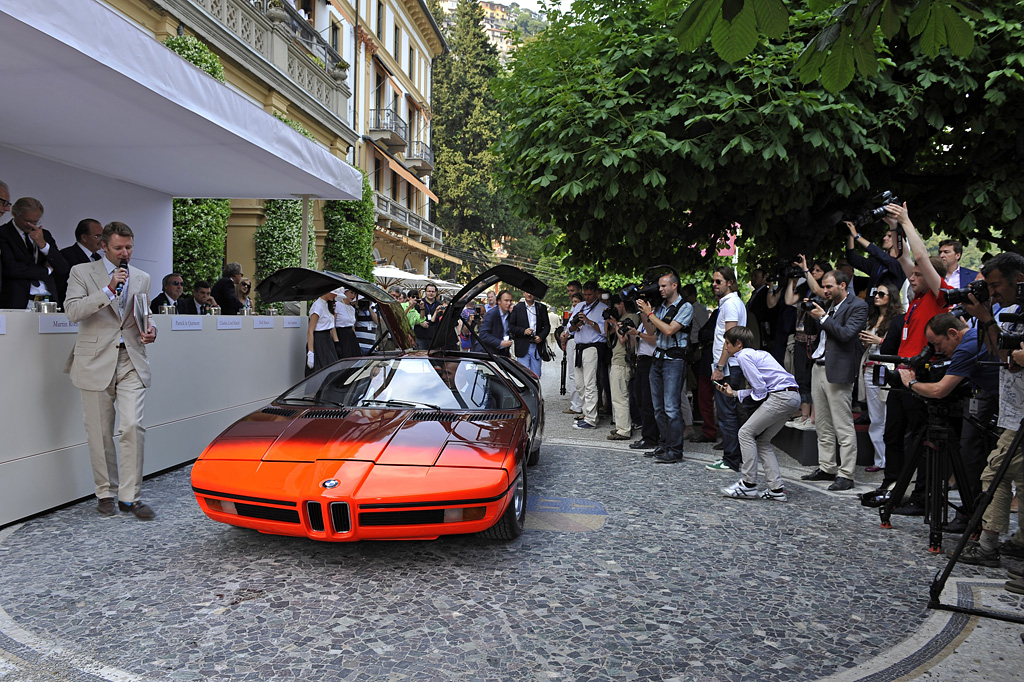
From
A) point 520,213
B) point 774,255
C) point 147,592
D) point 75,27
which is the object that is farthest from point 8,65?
point 774,255

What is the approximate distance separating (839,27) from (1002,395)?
104 inches

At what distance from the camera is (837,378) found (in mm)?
6242

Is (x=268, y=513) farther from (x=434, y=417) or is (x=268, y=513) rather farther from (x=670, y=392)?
(x=670, y=392)

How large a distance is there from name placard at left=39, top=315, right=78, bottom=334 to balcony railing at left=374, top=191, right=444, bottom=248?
29555 millimetres

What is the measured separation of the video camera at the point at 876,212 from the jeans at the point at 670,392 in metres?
2.35

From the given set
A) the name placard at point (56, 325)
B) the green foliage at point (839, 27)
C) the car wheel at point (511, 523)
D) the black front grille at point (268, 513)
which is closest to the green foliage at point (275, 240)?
the name placard at point (56, 325)

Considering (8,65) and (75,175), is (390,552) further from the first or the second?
(75,175)

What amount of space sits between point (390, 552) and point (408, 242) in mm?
36849

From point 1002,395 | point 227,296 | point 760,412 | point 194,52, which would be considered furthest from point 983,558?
point 194,52

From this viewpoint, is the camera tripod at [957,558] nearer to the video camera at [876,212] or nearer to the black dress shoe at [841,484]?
the video camera at [876,212]

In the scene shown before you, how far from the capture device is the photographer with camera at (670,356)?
722 centimetres

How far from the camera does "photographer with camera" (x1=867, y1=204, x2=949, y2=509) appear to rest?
16.9 feet

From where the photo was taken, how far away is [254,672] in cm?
279

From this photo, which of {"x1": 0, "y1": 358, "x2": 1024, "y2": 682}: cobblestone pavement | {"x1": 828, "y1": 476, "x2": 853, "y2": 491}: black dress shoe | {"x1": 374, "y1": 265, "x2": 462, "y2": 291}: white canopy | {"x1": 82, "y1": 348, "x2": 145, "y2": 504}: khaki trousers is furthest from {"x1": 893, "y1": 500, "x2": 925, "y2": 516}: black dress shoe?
{"x1": 374, "y1": 265, "x2": 462, "y2": 291}: white canopy
